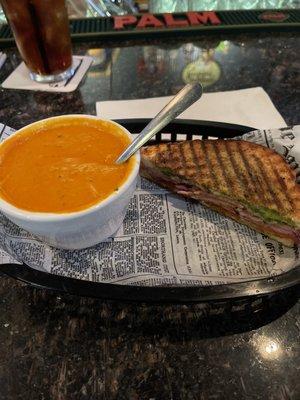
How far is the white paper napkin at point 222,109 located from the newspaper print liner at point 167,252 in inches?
13.4

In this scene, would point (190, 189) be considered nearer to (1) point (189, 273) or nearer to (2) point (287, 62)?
(1) point (189, 273)

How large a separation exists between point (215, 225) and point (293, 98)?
0.73 meters

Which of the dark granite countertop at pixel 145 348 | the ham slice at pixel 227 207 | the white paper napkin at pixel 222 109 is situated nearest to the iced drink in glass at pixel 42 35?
the white paper napkin at pixel 222 109

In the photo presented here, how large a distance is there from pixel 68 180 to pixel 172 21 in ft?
4.46

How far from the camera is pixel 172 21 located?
1813 mm

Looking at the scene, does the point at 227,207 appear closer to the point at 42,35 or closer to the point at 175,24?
the point at 42,35

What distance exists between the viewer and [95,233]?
80cm

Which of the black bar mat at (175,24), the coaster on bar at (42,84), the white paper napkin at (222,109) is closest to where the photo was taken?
the white paper napkin at (222,109)

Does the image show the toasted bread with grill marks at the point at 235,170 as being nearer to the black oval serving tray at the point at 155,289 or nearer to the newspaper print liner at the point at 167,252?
the newspaper print liner at the point at 167,252

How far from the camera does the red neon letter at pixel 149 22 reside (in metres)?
1.79

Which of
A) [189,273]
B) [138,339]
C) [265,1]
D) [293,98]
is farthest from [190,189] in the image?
[265,1]

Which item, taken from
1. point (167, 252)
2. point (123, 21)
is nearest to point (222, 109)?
point (167, 252)

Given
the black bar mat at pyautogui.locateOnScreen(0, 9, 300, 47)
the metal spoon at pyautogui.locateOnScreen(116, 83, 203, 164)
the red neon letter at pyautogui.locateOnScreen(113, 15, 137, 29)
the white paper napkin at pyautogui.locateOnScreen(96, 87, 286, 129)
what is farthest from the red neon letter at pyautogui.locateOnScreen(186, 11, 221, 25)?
the metal spoon at pyautogui.locateOnScreen(116, 83, 203, 164)

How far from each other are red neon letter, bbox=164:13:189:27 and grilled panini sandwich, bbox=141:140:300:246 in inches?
39.3
